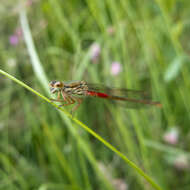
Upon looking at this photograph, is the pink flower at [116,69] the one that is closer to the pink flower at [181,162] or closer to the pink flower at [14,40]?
the pink flower at [181,162]

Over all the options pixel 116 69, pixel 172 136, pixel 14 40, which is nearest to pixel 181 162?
pixel 172 136

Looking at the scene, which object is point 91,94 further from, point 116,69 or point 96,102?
point 96,102

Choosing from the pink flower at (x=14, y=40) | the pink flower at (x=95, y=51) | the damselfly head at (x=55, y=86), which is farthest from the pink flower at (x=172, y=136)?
the pink flower at (x=14, y=40)

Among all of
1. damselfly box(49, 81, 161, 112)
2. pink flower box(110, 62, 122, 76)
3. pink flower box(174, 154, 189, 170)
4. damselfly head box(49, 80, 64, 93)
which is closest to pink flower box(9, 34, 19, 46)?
pink flower box(110, 62, 122, 76)

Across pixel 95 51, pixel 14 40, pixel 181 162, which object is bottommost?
pixel 181 162

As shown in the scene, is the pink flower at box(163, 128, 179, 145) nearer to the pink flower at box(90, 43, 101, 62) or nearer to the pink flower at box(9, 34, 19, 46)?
the pink flower at box(90, 43, 101, 62)

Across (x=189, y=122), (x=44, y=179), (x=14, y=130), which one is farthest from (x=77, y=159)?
(x=189, y=122)
